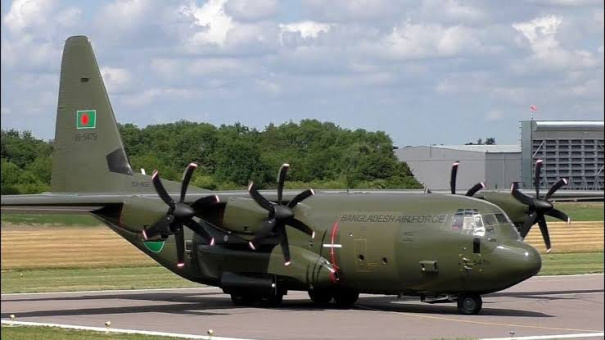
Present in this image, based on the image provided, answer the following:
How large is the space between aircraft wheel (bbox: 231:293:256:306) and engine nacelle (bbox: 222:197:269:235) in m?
2.22

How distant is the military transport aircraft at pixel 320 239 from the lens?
2556cm

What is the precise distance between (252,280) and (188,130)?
45821 mm

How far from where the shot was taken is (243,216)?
27.3 metres

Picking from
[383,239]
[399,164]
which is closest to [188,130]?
[399,164]

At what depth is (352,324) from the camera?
23.9 meters

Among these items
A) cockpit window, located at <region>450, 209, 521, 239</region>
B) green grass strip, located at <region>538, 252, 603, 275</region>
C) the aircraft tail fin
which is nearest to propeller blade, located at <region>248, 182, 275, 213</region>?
cockpit window, located at <region>450, 209, 521, 239</region>

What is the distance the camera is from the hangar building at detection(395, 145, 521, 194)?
5834 centimetres

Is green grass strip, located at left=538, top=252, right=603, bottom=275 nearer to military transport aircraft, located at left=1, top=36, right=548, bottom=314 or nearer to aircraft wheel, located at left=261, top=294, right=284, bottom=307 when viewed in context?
military transport aircraft, located at left=1, top=36, right=548, bottom=314

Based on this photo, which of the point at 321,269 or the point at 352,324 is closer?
the point at 352,324

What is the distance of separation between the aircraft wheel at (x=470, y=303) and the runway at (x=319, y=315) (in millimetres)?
322

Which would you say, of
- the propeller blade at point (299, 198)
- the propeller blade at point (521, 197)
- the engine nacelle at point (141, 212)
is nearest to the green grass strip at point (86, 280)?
the engine nacelle at point (141, 212)

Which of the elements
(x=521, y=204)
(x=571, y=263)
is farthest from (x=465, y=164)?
(x=521, y=204)

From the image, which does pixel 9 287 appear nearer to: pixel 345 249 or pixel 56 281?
pixel 56 281

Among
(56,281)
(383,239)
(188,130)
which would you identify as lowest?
(56,281)
